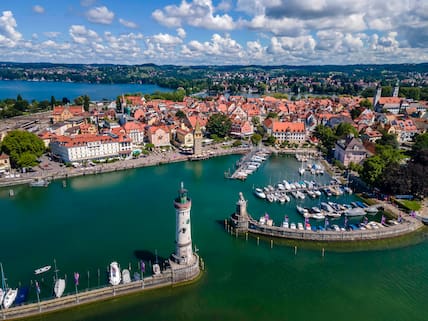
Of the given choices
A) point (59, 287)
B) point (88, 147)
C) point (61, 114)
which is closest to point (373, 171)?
point (59, 287)

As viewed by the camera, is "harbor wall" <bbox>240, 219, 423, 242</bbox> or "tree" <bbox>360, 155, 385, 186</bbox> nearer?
"harbor wall" <bbox>240, 219, 423, 242</bbox>

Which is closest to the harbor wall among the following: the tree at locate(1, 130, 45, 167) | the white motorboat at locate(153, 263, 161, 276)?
the white motorboat at locate(153, 263, 161, 276)

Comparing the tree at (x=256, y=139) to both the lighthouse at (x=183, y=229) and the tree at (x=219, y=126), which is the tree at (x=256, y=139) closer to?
the tree at (x=219, y=126)

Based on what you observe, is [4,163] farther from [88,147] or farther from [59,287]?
[59,287]

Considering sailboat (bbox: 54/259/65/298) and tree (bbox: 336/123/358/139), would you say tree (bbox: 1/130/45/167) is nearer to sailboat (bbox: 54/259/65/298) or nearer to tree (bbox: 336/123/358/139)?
sailboat (bbox: 54/259/65/298)

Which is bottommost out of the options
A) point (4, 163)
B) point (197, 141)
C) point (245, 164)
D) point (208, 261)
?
point (208, 261)

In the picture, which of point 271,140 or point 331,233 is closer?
point 331,233

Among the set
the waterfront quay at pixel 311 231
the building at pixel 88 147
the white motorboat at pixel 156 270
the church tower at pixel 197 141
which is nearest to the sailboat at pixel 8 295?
the white motorboat at pixel 156 270
